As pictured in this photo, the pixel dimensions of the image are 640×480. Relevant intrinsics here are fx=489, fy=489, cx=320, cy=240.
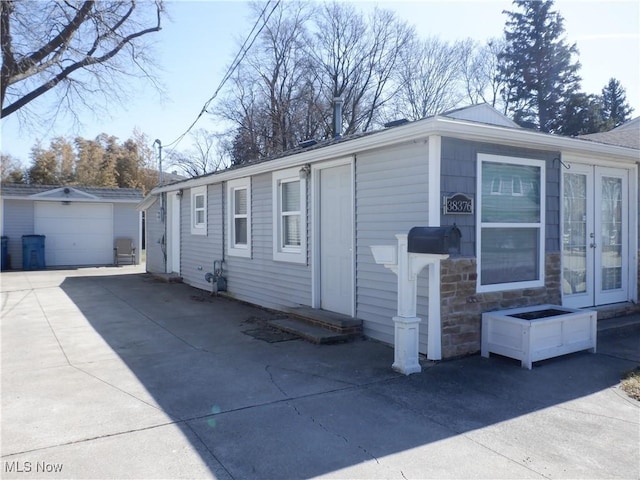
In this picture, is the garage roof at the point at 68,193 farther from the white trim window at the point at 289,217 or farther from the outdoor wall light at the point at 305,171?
the outdoor wall light at the point at 305,171

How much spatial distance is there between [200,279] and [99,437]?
8.14 meters

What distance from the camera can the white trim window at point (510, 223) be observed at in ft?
18.5

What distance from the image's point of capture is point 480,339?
18.1ft

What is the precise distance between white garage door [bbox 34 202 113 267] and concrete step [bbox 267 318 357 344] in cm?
1338

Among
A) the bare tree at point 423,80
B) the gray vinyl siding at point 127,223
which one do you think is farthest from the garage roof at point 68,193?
the bare tree at point 423,80

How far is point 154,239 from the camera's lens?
1472cm

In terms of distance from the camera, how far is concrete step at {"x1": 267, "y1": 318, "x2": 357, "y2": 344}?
19.9 ft

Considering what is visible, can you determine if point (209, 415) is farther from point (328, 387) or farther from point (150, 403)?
point (328, 387)

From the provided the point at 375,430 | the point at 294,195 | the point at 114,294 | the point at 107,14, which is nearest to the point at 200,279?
the point at 114,294

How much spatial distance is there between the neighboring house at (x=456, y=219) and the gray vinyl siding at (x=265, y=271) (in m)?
0.03

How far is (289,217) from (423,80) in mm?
22039

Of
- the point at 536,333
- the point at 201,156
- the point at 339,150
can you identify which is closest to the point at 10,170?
the point at 201,156

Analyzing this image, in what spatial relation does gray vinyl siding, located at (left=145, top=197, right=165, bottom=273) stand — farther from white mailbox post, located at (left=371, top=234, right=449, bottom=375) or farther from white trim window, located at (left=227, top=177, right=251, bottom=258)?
white mailbox post, located at (left=371, top=234, right=449, bottom=375)

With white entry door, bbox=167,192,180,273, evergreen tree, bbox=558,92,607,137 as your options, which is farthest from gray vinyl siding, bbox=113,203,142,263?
evergreen tree, bbox=558,92,607,137
